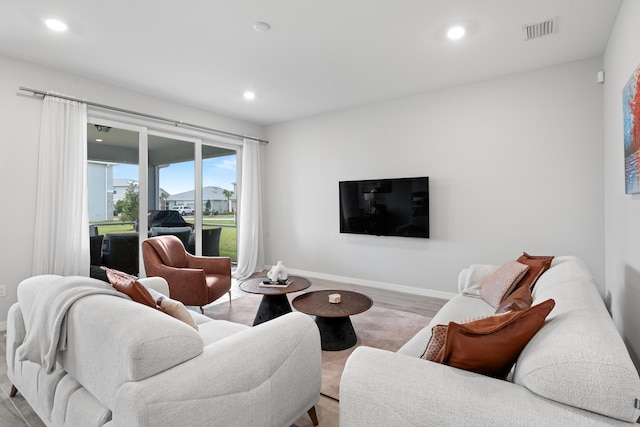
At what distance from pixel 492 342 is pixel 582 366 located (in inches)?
9.8

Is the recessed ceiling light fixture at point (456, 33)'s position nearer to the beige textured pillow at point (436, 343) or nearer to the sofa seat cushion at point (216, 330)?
the beige textured pillow at point (436, 343)

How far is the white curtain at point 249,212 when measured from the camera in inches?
221

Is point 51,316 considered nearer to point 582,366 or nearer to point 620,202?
point 582,366

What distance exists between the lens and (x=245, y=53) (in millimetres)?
3205

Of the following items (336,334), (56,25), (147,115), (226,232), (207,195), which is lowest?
(336,334)

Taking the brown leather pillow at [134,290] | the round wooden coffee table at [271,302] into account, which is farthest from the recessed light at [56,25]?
the round wooden coffee table at [271,302]

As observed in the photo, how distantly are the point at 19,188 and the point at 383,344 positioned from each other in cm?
384

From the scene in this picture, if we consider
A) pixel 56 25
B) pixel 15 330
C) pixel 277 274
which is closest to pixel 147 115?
pixel 56 25

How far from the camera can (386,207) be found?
4.59m

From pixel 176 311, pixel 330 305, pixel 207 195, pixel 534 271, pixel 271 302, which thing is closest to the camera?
pixel 176 311

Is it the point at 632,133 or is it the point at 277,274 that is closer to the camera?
the point at 632,133

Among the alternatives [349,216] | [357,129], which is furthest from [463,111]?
[349,216]

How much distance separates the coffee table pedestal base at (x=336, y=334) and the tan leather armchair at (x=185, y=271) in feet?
4.32

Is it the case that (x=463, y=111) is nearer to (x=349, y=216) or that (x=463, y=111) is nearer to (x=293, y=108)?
(x=349, y=216)
